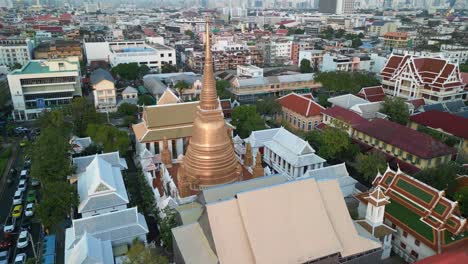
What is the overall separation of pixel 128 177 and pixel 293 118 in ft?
85.8

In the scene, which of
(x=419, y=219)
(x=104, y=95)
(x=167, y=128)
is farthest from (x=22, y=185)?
(x=419, y=219)

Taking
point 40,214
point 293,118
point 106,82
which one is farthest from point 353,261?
point 106,82

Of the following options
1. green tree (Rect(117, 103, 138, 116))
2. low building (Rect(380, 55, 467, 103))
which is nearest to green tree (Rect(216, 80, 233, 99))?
green tree (Rect(117, 103, 138, 116))

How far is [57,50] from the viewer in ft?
306

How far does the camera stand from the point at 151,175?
110 feet

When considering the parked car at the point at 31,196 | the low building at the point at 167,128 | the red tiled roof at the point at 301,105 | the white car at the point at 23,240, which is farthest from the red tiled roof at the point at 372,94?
the white car at the point at 23,240

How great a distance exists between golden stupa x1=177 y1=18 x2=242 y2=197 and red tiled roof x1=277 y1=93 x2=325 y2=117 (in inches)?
884

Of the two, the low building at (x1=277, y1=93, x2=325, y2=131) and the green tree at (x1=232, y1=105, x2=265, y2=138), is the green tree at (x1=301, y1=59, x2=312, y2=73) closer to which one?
the low building at (x1=277, y1=93, x2=325, y2=131)

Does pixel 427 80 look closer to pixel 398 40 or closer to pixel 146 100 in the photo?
pixel 146 100

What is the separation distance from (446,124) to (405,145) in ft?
35.6

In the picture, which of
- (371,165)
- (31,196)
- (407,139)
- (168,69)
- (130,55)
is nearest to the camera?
(31,196)

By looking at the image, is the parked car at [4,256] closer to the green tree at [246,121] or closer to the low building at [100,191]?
the low building at [100,191]

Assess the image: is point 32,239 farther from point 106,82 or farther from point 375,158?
point 106,82

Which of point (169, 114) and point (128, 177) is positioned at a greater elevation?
point (169, 114)
